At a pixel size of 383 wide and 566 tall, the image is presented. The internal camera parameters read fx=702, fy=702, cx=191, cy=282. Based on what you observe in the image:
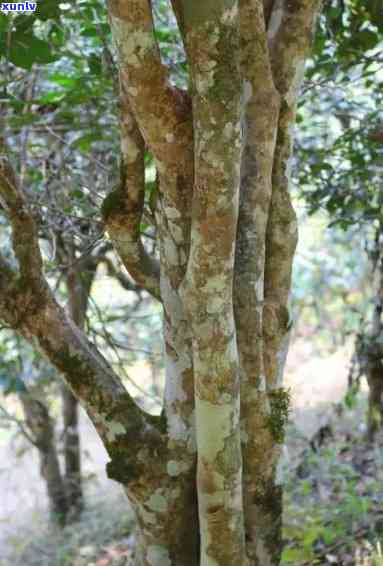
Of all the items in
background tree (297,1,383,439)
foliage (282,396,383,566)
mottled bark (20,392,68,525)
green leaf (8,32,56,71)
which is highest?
background tree (297,1,383,439)

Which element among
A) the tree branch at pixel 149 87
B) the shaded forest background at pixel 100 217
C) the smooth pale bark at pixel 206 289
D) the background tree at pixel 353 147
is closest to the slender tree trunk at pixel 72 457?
the shaded forest background at pixel 100 217

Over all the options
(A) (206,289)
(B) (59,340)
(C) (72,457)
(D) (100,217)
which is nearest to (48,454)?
(C) (72,457)

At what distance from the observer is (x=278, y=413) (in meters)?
2.17

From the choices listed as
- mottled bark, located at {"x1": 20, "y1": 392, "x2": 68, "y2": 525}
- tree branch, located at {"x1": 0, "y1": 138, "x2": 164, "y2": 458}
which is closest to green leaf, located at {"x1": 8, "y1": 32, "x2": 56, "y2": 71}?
tree branch, located at {"x1": 0, "y1": 138, "x2": 164, "y2": 458}

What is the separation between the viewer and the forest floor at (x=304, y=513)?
3.35 m

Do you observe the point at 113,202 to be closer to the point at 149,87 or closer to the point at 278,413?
the point at 149,87

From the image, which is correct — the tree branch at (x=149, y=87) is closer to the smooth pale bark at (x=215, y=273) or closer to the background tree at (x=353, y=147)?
the smooth pale bark at (x=215, y=273)

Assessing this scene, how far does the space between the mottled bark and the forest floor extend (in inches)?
6.5

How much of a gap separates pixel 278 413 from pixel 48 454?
3.19 m

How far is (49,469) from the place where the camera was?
5035 millimetres

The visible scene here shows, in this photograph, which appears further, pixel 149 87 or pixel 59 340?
pixel 59 340

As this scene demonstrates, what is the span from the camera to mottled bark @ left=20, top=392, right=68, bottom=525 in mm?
4926

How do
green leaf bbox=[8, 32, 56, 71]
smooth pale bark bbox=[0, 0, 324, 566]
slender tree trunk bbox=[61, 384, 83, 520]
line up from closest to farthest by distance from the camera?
smooth pale bark bbox=[0, 0, 324, 566] < green leaf bbox=[8, 32, 56, 71] < slender tree trunk bbox=[61, 384, 83, 520]

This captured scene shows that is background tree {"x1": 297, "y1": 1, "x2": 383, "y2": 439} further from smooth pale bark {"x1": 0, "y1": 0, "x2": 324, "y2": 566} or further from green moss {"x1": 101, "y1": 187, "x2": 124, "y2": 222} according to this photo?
green moss {"x1": 101, "y1": 187, "x2": 124, "y2": 222}
